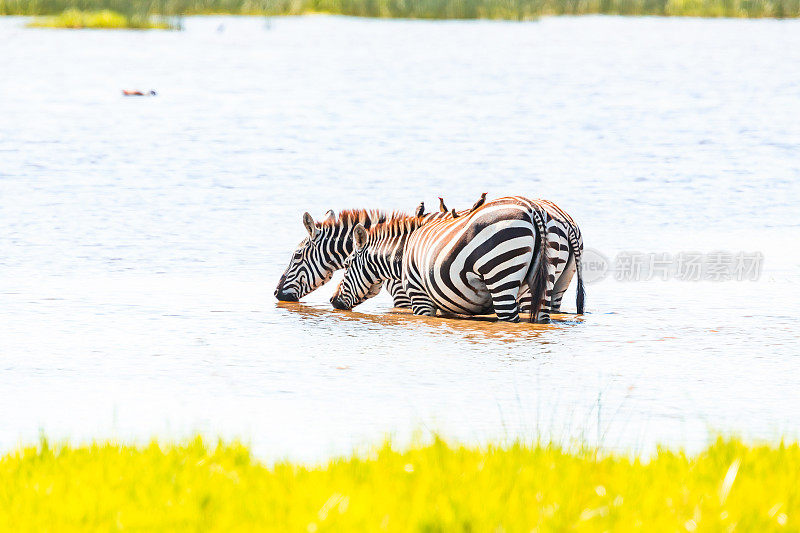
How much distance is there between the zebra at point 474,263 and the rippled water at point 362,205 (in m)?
0.28

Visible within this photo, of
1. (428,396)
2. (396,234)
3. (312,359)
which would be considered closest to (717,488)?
(428,396)

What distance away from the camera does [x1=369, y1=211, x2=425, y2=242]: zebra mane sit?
472 inches

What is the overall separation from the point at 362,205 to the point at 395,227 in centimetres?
602

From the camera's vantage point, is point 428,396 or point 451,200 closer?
point 428,396

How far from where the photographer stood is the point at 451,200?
1816 cm

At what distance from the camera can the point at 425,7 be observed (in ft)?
187

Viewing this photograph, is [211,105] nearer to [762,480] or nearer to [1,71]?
[1,71]

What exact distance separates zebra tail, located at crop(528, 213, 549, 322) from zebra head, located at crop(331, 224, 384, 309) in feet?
5.51

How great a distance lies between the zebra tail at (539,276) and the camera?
10789mm

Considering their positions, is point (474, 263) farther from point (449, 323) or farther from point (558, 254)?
point (558, 254)

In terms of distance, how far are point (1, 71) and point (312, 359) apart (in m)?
35.4

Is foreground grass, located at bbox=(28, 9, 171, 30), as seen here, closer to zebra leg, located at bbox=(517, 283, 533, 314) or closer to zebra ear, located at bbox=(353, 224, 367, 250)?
zebra ear, located at bbox=(353, 224, 367, 250)

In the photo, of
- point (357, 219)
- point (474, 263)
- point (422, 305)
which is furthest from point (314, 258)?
point (474, 263)

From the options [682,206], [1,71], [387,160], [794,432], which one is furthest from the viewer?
[1,71]
